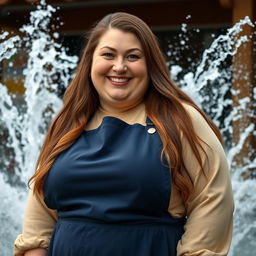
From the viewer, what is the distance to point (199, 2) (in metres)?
7.01

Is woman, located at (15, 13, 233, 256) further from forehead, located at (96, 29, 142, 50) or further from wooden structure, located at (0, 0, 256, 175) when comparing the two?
wooden structure, located at (0, 0, 256, 175)

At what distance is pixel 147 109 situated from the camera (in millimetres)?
1899

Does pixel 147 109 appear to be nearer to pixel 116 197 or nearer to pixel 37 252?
pixel 116 197

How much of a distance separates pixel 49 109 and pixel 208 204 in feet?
13.9

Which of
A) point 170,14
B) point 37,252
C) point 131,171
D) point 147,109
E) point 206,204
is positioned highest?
point 170,14

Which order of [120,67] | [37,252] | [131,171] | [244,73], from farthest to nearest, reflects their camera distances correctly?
1. [244,73]
2. [37,252]
3. [120,67]
4. [131,171]

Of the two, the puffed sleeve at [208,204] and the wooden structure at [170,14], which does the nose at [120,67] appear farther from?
the wooden structure at [170,14]

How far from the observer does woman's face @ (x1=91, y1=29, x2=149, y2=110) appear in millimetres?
1871

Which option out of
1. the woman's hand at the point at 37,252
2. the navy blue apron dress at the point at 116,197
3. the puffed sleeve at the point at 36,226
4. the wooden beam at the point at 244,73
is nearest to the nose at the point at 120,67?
the navy blue apron dress at the point at 116,197

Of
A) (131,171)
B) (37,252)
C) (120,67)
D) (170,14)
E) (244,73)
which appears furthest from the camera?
(170,14)

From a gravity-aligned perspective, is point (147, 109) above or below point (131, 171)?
above

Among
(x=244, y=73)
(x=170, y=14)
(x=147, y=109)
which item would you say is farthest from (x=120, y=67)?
(x=170, y=14)

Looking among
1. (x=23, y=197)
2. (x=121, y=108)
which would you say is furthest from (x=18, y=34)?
(x=121, y=108)

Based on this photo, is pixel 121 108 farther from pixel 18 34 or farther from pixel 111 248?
pixel 18 34
